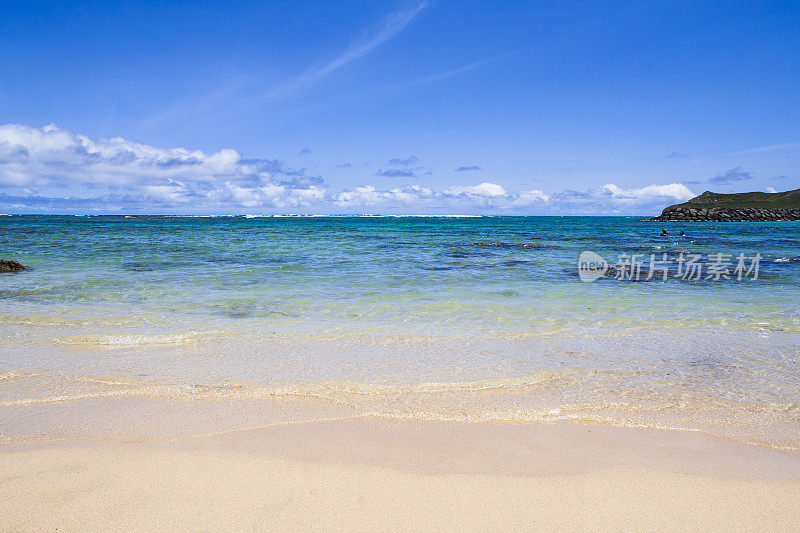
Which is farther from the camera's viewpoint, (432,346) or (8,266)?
(8,266)

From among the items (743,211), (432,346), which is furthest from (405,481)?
→ (743,211)

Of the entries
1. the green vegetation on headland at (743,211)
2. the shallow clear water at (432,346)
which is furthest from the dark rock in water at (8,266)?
the green vegetation on headland at (743,211)

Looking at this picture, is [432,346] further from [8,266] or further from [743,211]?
[743,211]

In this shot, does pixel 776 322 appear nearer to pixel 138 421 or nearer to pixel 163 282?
pixel 138 421

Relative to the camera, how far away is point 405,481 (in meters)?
2.95

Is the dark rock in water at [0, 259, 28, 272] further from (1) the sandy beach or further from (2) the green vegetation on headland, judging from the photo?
(2) the green vegetation on headland

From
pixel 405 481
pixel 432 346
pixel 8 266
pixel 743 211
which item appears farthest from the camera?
pixel 743 211

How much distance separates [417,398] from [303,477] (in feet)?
5.32

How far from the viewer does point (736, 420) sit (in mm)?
3883

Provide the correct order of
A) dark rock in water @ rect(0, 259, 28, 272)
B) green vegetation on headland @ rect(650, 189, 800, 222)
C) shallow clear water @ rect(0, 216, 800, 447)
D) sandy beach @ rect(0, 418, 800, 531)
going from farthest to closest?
green vegetation on headland @ rect(650, 189, 800, 222) < dark rock in water @ rect(0, 259, 28, 272) < shallow clear water @ rect(0, 216, 800, 447) < sandy beach @ rect(0, 418, 800, 531)

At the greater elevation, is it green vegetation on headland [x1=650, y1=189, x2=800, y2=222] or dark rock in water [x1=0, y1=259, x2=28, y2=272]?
green vegetation on headland [x1=650, y1=189, x2=800, y2=222]

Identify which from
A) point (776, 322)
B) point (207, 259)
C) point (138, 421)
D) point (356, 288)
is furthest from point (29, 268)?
point (776, 322)

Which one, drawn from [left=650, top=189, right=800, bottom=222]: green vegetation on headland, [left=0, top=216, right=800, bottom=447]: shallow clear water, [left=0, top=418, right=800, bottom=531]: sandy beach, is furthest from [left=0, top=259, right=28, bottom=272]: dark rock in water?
[left=650, top=189, right=800, bottom=222]: green vegetation on headland

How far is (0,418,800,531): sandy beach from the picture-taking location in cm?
259
